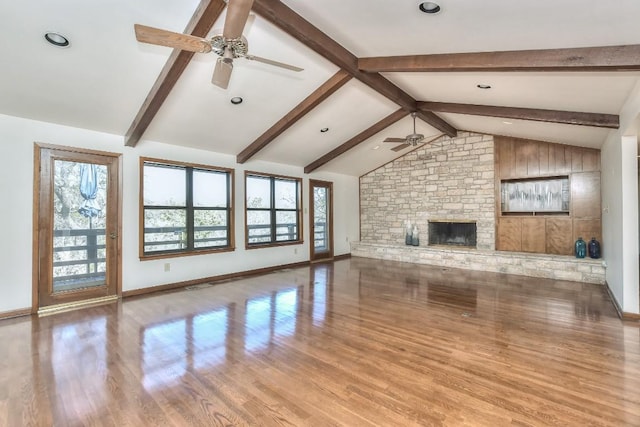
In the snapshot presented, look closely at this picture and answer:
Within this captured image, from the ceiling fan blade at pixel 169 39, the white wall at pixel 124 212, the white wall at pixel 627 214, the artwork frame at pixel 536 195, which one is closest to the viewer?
the ceiling fan blade at pixel 169 39

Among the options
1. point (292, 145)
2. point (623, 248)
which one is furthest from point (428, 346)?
point (292, 145)

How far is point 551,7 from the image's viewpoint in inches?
89.2

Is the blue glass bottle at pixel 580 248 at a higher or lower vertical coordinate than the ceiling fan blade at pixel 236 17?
lower

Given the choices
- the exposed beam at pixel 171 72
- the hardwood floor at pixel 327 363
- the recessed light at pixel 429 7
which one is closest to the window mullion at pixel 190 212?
the exposed beam at pixel 171 72

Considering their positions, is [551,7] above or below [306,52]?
below

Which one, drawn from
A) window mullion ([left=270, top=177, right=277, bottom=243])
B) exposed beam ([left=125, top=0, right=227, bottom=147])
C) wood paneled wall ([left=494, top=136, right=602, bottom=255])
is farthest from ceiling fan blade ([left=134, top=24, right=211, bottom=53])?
wood paneled wall ([left=494, top=136, right=602, bottom=255])

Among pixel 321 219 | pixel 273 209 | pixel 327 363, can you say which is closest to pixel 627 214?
pixel 327 363

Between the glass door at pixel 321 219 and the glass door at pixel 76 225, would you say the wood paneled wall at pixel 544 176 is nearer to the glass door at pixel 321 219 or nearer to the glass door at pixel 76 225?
the glass door at pixel 321 219

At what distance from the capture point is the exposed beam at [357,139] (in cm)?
629

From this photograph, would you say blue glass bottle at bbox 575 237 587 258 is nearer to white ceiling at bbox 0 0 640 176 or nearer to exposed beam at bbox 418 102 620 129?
white ceiling at bbox 0 0 640 176

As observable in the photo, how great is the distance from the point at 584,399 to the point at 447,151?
6758 millimetres

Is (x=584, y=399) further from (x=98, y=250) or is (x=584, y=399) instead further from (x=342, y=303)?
(x=98, y=250)

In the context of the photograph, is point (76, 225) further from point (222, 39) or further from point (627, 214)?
point (627, 214)

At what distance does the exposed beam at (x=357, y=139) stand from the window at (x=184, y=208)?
2324 millimetres
